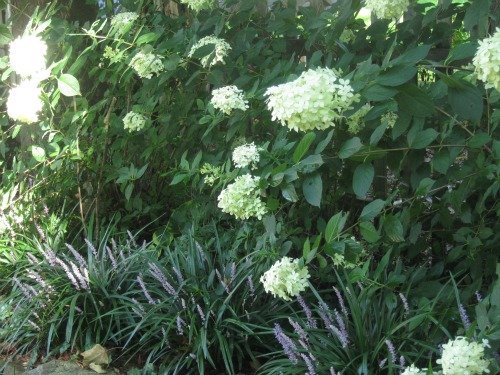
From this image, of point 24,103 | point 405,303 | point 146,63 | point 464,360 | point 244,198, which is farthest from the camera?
point 24,103

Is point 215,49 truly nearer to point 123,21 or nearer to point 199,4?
point 199,4

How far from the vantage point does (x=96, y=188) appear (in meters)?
4.92

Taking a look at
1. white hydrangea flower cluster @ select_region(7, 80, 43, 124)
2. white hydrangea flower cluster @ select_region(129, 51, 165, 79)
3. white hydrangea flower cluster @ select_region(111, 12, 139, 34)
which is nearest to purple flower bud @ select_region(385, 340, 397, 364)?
white hydrangea flower cluster @ select_region(129, 51, 165, 79)

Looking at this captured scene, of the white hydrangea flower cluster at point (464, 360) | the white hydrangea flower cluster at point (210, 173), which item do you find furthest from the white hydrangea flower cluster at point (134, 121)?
the white hydrangea flower cluster at point (464, 360)

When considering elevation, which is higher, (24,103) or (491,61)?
(491,61)

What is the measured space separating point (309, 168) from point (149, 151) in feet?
5.71

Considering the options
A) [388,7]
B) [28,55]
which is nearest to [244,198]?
[388,7]

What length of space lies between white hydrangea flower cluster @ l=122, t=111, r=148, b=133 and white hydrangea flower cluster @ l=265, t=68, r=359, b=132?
1.74m

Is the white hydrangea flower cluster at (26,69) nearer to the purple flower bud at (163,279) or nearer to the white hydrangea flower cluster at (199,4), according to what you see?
the white hydrangea flower cluster at (199,4)

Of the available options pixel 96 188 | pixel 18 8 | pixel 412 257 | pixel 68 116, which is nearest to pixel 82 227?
pixel 96 188

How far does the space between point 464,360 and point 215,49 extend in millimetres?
2304

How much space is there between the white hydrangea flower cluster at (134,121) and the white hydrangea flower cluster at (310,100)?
5.70 ft

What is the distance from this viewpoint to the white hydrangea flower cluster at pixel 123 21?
4254 millimetres

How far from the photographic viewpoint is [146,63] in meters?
4.06
